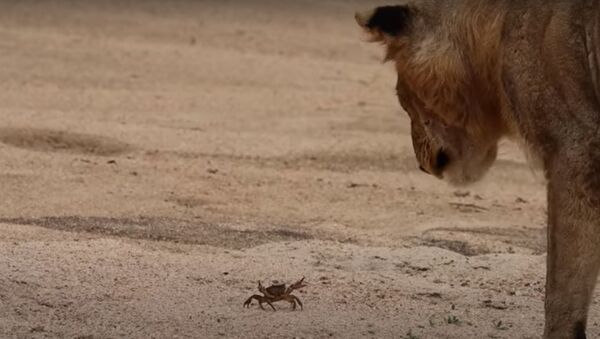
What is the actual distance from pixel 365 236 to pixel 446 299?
5.06ft

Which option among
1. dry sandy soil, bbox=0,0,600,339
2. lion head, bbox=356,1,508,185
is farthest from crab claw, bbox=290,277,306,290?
lion head, bbox=356,1,508,185

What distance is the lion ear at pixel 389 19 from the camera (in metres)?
6.49

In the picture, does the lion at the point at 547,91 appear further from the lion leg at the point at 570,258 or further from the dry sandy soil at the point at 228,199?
the dry sandy soil at the point at 228,199

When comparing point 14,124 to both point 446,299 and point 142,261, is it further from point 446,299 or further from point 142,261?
point 446,299

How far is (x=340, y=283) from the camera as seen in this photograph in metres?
7.07

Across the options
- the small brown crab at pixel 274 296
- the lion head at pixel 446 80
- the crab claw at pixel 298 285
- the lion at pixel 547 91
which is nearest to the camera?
the lion at pixel 547 91

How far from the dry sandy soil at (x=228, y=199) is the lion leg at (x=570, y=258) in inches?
12.1

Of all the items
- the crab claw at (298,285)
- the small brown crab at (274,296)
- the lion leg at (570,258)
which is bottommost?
the crab claw at (298,285)

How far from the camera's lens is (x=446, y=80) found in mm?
6402

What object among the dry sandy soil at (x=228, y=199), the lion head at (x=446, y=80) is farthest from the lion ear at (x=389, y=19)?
the dry sandy soil at (x=228, y=199)

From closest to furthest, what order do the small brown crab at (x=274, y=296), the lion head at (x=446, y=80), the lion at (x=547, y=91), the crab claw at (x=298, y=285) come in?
the lion at (x=547, y=91) → the lion head at (x=446, y=80) → the small brown crab at (x=274, y=296) → the crab claw at (x=298, y=285)

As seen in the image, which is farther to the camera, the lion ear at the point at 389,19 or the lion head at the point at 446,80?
the lion ear at the point at 389,19

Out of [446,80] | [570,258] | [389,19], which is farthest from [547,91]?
[389,19]

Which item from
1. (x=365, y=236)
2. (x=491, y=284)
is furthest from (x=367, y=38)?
(x=365, y=236)
